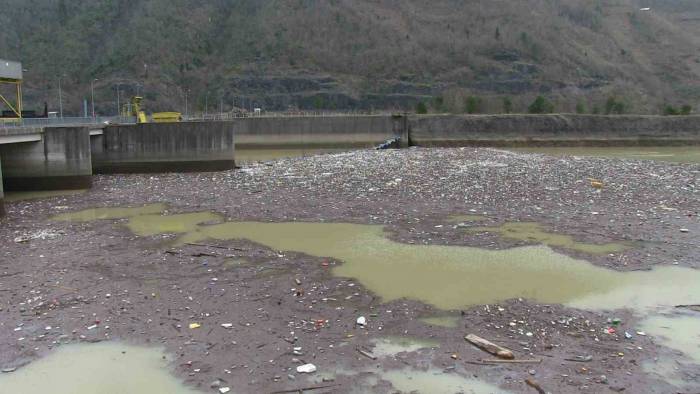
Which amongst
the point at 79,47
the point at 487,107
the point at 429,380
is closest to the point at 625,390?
the point at 429,380

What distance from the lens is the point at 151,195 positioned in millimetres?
20016

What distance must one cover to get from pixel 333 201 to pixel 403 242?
5.38 meters

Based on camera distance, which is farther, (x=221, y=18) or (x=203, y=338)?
(x=221, y=18)

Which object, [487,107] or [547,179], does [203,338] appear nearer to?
[547,179]

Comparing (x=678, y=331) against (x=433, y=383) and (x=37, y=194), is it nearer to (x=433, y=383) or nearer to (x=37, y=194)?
(x=433, y=383)

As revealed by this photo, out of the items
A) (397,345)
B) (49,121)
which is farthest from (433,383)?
(49,121)

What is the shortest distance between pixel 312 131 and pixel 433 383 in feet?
151

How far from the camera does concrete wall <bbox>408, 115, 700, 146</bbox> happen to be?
52406 mm

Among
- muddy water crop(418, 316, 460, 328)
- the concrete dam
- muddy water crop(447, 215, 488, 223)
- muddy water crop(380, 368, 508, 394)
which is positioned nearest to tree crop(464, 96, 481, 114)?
the concrete dam

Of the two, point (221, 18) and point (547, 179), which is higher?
point (221, 18)

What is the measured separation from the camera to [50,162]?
891 inches

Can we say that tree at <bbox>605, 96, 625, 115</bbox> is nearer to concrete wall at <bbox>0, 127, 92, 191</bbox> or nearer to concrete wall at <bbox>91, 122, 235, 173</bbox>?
concrete wall at <bbox>91, 122, 235, 173</bbox>

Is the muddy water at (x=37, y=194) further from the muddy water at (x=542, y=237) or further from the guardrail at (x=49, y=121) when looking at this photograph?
the muddy water at (x=542, y=237)

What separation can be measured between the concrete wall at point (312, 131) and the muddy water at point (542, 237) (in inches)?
1461
